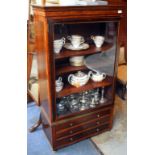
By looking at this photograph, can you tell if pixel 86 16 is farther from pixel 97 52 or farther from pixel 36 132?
pixel 36 132

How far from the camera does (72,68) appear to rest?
178 cm

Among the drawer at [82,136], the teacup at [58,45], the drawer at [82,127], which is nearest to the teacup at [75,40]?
the teacup at [58,45]

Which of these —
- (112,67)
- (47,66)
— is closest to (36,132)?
(47,66)

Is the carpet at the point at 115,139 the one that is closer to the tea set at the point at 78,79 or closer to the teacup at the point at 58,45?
the tea set at the point at 78,79

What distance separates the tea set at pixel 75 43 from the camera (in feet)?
5.29

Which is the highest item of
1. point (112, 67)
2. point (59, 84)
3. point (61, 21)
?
point (61, 21)

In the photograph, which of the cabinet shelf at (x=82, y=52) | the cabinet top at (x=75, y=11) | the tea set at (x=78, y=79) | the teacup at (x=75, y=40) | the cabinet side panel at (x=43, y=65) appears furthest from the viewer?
the tea set at (x=78, y=79)

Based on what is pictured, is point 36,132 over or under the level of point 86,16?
under

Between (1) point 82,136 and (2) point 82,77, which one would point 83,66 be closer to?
(2) point 82,77

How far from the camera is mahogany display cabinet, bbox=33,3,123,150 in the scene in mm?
1461

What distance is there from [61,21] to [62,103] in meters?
0.75

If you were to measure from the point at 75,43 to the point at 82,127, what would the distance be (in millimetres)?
786
